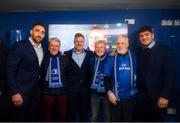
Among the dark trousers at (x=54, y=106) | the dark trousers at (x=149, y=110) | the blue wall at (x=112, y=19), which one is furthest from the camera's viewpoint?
the blue wall at (x=112, y=19)

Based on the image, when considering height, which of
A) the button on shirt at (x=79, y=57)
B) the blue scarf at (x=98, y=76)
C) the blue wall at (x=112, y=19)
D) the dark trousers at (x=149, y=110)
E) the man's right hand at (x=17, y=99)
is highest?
the blue wall at (x=112, y=19)

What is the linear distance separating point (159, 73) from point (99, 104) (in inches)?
34.2

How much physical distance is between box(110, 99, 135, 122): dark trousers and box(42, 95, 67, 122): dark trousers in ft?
2.26

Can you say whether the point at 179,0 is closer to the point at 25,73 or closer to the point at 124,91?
the point at 124,91

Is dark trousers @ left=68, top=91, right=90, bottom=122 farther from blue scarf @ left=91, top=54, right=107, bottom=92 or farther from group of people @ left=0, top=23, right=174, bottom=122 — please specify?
blue scarf @ left=91, top=54, right=107, bottom=92

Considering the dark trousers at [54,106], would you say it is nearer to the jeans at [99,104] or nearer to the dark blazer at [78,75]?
the dark blazer at [78,75]

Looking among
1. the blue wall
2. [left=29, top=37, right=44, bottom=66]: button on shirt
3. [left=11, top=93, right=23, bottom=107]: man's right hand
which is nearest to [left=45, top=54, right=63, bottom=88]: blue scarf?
[left=29, top=37, right=44, bottom=66]: button on shirt

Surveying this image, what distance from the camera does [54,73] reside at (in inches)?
134

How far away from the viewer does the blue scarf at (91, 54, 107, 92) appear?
339cm

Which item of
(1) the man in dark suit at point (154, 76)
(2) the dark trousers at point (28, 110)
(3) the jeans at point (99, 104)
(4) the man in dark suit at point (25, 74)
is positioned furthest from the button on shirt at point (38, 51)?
(1) the man in dark suit at point (154, 76)

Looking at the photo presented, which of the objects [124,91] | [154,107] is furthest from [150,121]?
[124,91]

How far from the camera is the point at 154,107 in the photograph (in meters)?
3.27

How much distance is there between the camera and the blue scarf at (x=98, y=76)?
11.1 ft

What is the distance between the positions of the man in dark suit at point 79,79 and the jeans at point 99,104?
0.16 meters
